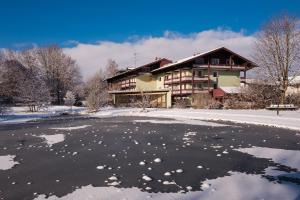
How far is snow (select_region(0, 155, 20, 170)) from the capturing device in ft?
29.5

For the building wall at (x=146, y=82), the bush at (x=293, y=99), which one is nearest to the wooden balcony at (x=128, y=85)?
the building wall at (x=146, y=82)

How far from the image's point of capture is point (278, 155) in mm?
10188

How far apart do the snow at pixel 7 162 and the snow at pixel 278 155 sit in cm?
810

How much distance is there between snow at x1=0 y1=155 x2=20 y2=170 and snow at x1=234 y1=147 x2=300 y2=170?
8096 millimetres

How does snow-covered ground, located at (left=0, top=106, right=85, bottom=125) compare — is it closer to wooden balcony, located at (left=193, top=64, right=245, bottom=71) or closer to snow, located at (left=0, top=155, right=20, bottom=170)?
snow, located at (left=0, top=155, right=20, bottom=170)

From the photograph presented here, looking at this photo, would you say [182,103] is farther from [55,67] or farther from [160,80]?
[55,67]

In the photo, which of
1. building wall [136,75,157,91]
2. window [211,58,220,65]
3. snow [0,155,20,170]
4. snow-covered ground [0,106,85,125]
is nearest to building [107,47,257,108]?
window [211,58,220,65]

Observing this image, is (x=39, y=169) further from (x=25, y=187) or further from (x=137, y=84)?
(x=137, y=84)

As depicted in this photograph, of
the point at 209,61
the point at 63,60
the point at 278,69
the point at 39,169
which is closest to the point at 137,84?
the point at 209,61

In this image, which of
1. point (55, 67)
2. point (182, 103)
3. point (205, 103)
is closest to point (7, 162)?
point (205, 103)

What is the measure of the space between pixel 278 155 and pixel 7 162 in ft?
30.2

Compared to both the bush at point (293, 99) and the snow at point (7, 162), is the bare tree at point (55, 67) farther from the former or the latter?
the snow at point (7, 162)

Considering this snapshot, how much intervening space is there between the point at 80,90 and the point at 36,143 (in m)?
71.7

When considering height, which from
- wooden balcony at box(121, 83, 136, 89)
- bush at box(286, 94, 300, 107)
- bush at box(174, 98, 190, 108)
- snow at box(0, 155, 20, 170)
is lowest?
snow at box(0, 155, 20, 170)
